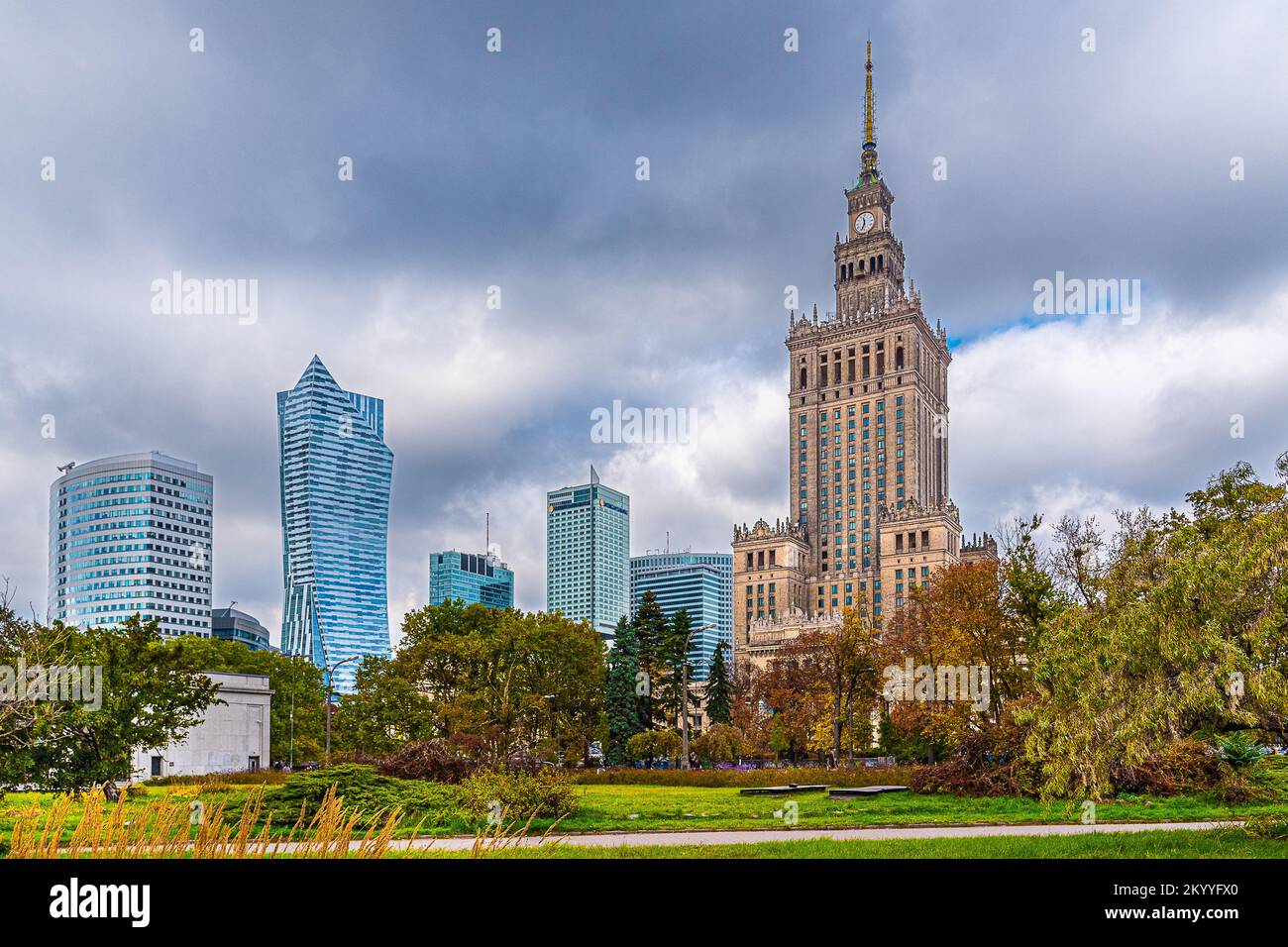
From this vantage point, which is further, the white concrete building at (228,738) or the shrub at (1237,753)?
the white concrete building at (228,738)

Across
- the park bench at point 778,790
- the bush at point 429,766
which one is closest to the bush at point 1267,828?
the park bench at point 778,790

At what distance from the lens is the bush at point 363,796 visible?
2309 cm

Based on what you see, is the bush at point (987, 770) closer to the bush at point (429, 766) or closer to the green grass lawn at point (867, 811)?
the green grass lawn at point (867, 811)

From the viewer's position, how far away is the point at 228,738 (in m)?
54.7

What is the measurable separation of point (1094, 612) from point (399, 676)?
42.7 metres

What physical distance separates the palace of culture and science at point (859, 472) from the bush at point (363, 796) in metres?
124

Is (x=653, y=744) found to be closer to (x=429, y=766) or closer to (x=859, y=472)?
(x=429, y=766)

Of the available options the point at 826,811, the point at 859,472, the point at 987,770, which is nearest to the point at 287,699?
the point at 987,770

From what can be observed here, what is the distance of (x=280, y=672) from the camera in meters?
73.6

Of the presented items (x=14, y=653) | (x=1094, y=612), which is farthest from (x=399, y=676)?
(x=1094, y=612)

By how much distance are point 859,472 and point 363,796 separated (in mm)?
141651

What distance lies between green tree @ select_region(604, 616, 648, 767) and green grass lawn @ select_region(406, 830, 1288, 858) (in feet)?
168
